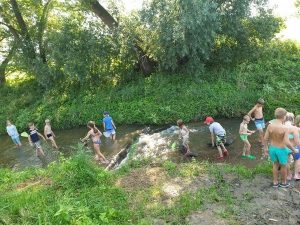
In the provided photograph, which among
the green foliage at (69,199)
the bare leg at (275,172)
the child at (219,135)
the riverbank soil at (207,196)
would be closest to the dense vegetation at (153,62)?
the child at (219,135)

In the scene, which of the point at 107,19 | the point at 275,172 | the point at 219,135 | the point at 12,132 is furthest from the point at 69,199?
the point at 107,19

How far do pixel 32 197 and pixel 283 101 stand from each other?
472 inches

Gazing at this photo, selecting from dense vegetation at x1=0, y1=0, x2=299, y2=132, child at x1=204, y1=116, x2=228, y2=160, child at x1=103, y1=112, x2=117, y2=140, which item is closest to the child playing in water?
child at x1=204, y1=116, x2=228, y2=160

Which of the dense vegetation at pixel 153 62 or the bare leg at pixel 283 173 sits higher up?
the dense vegetation at pixel 153 62

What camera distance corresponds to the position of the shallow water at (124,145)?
530 inches

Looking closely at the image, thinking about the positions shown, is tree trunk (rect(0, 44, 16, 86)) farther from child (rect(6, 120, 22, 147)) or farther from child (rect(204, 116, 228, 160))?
child (rect(204, 116, 228, 160))

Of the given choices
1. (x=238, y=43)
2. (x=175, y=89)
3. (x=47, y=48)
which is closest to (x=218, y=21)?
(x=238, y=43)

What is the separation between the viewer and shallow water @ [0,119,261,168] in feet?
44.2

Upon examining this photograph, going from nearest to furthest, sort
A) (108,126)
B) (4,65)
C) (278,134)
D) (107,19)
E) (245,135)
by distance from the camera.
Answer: (278,134), (245,135), (108,126), (107,19), (4,65)

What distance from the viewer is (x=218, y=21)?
60.5ft

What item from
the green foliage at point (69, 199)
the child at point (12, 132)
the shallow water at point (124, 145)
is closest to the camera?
the green foliage at point (69, 199)

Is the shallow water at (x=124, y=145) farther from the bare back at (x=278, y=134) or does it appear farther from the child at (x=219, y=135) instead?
the bare back at (x=278, y=134)

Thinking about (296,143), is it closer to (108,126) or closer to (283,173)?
(283,173)

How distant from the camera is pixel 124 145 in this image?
16234mm
